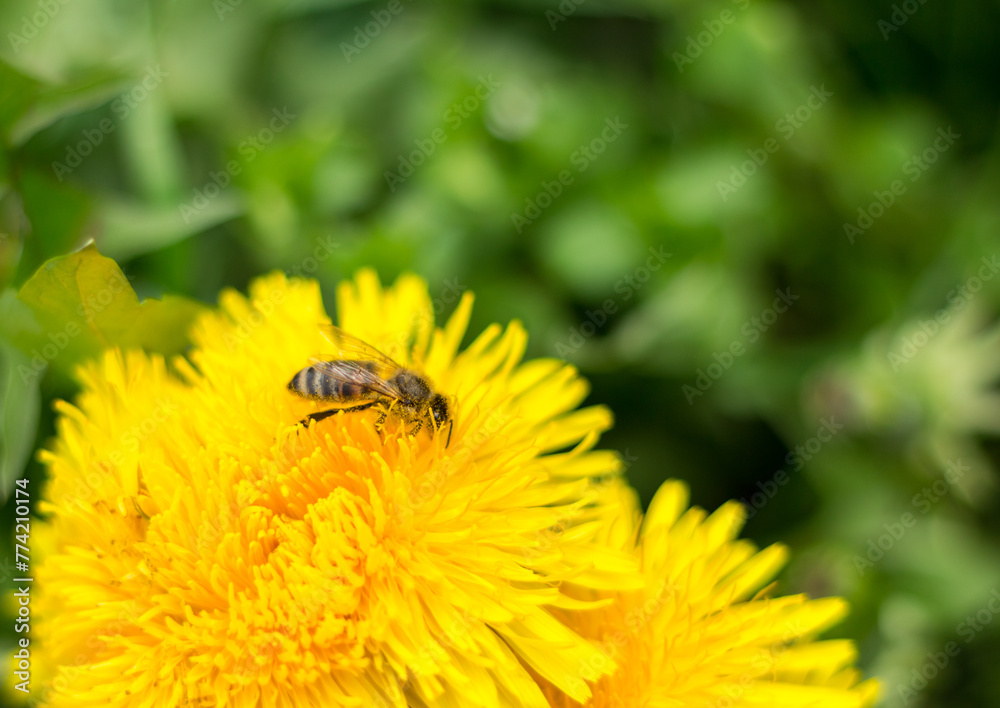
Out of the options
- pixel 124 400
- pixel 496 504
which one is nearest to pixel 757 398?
pixel 496 504

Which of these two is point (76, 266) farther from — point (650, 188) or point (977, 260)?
point (977, 260)

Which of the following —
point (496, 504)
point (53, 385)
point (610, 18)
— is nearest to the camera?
point (496, 504)

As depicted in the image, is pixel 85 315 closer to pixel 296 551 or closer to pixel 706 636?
pixel 296 551

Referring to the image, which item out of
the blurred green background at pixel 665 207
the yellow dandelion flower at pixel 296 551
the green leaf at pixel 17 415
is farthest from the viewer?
the blurred green background at pixel 665 207

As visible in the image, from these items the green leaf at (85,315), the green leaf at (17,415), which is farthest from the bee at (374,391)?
the green leaf at (17,415)

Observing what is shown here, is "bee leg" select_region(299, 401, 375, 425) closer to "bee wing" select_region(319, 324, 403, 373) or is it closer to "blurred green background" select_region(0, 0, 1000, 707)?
"bee wing" select_region(319, 324, 403, 373)

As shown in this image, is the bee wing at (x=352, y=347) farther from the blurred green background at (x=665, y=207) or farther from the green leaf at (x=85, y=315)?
the blurred green background at (x=665, y=207)

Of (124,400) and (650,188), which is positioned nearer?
(124,400)
